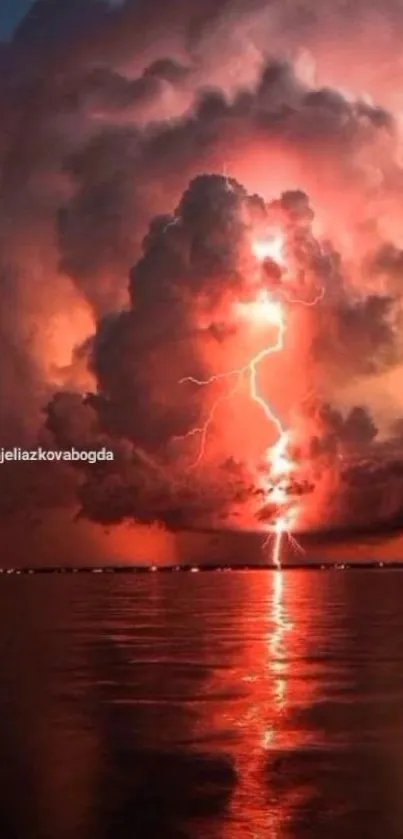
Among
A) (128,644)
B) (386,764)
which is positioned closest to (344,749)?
(386,764)

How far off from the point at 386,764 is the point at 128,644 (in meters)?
17.2

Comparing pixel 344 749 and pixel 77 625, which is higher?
pixel 77 625

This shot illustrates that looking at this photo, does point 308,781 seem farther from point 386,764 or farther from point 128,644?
point 128,644

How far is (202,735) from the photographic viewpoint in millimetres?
15641

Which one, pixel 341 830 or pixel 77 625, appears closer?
pixel 341 830

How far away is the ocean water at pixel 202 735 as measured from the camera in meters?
10.9

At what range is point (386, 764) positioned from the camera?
528 inches

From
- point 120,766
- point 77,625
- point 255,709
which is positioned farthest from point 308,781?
point 77,625

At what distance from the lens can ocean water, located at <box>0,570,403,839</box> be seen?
10.9 m

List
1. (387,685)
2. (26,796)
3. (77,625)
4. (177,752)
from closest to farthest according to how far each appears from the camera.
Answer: (26,796)
(177,752)
(387,685)
(77,625)

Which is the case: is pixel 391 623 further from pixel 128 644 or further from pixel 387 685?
pixel 387 685

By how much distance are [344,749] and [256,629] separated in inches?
783

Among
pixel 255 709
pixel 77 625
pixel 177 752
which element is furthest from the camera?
pixel 77 625

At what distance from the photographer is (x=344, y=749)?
14461 millimetres
